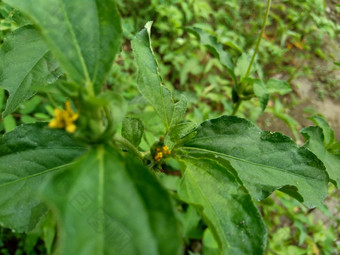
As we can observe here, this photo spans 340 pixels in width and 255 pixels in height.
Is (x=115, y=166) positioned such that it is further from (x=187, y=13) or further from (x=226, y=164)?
(x=187, y=13)

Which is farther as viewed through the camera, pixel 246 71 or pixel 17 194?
pixel 246 71

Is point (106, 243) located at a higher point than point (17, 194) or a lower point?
higher

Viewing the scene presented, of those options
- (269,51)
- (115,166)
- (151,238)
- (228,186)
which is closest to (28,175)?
(115,166)

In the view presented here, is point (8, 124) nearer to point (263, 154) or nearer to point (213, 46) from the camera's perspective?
point (213, 46)

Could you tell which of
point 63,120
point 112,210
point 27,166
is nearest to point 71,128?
point 63,120

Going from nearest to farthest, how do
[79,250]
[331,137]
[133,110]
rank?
[79,250] → [331,137] → [133,110]

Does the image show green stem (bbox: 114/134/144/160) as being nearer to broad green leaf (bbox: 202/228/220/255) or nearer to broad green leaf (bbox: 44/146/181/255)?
broad green leaf (bbox: 44/146/181/255)

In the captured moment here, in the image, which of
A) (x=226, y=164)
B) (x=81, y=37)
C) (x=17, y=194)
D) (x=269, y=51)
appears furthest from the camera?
(x=269, y=51)

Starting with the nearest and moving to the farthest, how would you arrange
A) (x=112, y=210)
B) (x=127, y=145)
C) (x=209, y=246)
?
(x=112, y=210) → (x=127, y=145) → (x=209, y=246)
